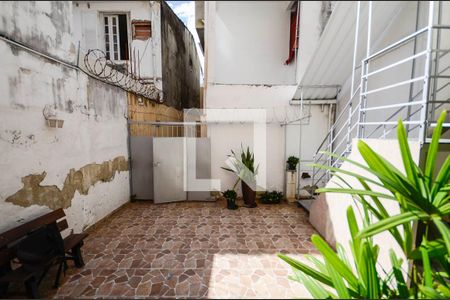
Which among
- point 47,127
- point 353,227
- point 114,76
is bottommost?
point 353,227

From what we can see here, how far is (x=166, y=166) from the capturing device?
5367mm

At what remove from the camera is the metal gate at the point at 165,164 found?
5.35 m

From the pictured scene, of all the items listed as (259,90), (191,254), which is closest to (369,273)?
(191,254)

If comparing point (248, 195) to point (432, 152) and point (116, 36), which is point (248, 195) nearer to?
point (432, 152)

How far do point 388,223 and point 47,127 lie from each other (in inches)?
155

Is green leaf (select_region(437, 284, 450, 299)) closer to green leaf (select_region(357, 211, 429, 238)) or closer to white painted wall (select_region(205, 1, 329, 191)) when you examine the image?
green leaf (select_region(357, 211, 429, 238))

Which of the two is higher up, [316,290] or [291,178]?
[316,290]

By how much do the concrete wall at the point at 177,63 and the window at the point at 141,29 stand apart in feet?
1.55

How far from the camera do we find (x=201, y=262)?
9.87 feet

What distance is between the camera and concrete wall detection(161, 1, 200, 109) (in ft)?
24.0

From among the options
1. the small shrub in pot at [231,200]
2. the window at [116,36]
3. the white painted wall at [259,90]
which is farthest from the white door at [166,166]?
the window at [116,36]

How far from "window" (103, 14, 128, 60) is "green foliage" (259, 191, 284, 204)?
236 inches

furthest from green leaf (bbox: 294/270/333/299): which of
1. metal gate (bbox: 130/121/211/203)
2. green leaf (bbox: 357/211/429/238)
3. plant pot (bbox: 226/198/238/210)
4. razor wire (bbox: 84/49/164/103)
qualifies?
razor wire (bbox: 84/49/164/103)

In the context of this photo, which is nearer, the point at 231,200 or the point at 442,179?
the point at 442,179
